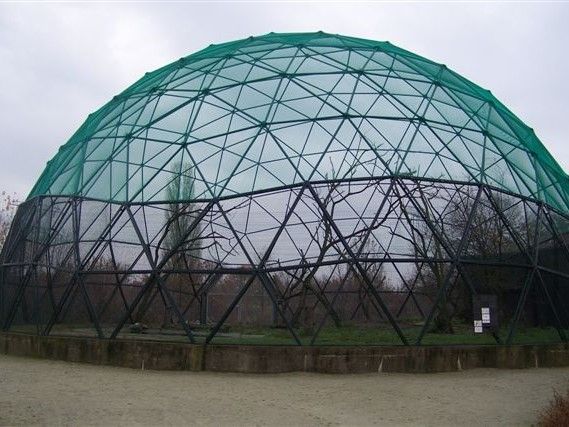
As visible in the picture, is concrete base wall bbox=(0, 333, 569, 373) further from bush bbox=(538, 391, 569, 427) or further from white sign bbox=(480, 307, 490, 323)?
bush bbox=(538, 391, 569, 427)

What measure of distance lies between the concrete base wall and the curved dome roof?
5438 mm

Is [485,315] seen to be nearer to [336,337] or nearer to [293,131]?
[336,337]

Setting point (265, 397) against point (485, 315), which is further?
point (485, 315)

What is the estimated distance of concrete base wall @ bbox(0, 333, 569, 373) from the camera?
15250mm

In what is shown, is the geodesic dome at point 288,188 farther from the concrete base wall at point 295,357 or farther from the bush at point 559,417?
the bush at point 559,417

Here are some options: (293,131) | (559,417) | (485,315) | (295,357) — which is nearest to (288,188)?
(293,131)

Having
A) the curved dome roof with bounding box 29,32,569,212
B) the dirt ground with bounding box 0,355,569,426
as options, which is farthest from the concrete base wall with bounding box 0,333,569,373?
the curved dome roof with bounding box 29,32,569,212

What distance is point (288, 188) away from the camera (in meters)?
18.3

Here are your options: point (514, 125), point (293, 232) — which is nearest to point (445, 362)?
point (293, 232)

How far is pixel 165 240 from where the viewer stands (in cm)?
2128

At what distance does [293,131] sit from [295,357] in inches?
337

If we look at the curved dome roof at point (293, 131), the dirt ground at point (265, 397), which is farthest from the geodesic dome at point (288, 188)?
the dirt ground at point (265, 397)

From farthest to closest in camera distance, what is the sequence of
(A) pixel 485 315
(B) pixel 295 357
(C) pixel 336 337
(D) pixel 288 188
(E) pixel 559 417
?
(C) pixel 336 337 < (D) pixel 288 188 < (A) pixel 485 315 < (B) pixel 295 357 < (E) pixel 559 417

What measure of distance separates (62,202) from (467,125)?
52.7ft
